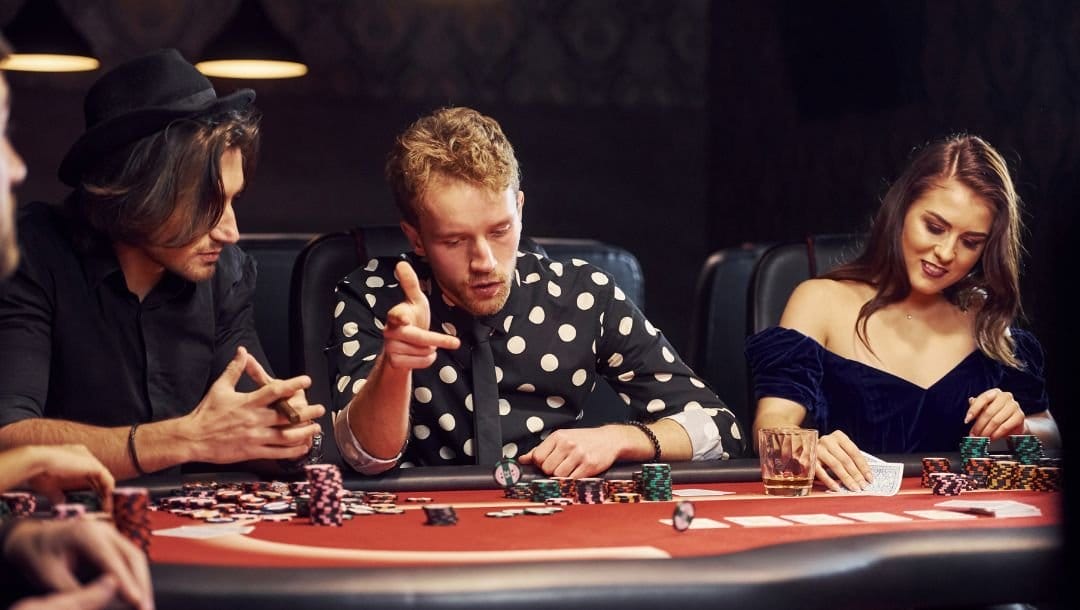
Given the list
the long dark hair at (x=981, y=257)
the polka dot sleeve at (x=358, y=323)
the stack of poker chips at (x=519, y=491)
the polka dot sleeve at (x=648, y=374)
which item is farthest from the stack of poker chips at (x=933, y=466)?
the polka dot sleeve at (x=358, y=323)

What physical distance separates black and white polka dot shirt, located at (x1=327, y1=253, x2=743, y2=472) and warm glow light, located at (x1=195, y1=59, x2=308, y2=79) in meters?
2.80

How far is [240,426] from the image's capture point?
219 cm

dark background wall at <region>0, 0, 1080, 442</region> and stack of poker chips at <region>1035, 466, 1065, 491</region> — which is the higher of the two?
dark background wall at <region>0, 0, 1080, 442</region>

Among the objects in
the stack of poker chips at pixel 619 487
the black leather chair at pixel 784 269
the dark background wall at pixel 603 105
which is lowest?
the stack of poker chips at pixel 619 487

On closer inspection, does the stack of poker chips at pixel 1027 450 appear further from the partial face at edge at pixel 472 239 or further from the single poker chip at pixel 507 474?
the partial face at edge at pixel 472 239

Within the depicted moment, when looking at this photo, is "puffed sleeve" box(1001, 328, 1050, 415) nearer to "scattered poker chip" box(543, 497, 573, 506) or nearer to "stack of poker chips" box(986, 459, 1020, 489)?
"stack of poker chips" box(986, 459, 1020, 489)

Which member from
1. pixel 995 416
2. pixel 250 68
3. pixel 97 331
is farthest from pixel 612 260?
pixel 250 68

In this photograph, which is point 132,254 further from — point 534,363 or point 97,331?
point 534,363

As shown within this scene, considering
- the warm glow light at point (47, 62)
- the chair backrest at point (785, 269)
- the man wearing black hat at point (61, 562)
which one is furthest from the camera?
the warm glow light at point (47, 62)

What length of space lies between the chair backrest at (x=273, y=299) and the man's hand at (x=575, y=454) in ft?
4.28

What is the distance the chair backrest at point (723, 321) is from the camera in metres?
3.82

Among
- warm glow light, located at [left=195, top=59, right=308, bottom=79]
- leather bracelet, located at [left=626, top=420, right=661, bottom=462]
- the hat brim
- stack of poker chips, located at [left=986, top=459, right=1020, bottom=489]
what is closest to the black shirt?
the hat brim

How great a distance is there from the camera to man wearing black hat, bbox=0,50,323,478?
266cm

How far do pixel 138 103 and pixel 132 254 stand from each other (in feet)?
1.04
